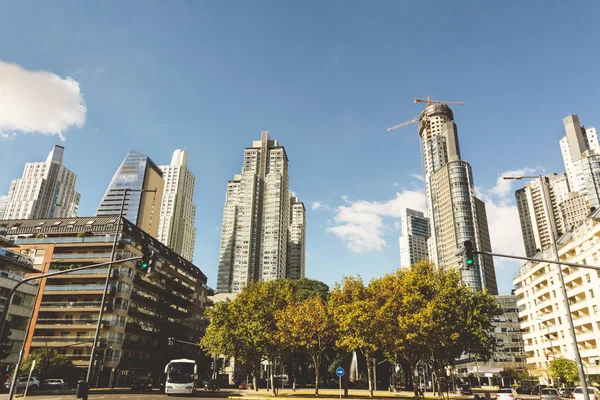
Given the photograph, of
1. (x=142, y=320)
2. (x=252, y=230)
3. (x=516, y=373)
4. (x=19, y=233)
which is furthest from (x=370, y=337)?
(x=252, y=230)

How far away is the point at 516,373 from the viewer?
91125 millimetres

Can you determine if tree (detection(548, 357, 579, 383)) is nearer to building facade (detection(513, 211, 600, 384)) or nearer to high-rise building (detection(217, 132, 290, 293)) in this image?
building facade (detection(513, 211, 600, 384))

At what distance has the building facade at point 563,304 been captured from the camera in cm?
5644

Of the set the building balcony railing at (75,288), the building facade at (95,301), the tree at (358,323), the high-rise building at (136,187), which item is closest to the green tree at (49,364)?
the building facade at (95,301)

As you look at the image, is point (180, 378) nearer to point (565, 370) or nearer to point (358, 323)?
point (358, 323)

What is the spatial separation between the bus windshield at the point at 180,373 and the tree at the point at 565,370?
48.5 meters

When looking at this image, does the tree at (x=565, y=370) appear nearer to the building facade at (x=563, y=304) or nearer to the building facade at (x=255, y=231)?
the building facade at (x=563, y=304)

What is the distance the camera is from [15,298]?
47.7 metres

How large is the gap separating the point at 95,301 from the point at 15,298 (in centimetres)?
1571

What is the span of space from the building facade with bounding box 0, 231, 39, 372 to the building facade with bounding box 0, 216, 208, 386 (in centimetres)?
691

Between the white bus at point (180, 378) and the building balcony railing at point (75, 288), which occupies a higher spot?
the building balcony railing at point (75, 288)

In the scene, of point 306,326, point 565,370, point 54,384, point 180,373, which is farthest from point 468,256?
point 565,370

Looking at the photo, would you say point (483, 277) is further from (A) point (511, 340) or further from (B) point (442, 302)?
(B) point (442, 302)

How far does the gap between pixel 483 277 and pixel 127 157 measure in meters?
162
